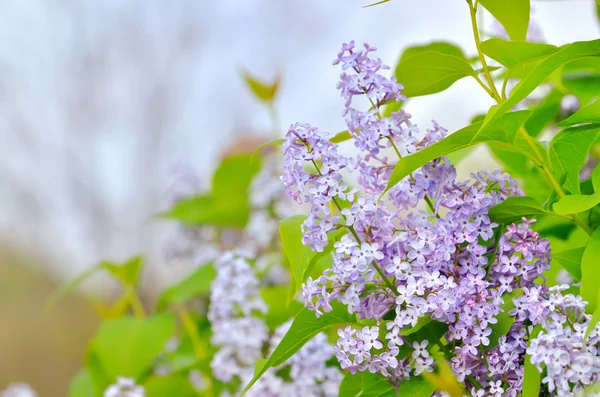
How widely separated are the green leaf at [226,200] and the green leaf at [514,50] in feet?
1.93

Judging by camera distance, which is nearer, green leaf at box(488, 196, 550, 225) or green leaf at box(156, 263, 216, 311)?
green leaf at box(488, 196, 550, 225)

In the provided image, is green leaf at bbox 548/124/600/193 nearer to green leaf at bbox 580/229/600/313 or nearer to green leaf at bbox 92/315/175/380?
green leaf at bbox 580/229/600/313

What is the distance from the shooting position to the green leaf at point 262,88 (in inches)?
39.2

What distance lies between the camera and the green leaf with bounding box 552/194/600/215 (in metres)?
0.40

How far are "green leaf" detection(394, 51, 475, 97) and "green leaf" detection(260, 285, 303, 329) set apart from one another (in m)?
0.34

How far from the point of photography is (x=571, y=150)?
1.60 ft

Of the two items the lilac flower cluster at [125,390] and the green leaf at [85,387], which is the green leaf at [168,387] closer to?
the lilac flower cluster at [125,390]

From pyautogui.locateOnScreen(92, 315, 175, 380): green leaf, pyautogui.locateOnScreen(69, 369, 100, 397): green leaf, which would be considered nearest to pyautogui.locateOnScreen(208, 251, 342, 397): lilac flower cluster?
pyautogui.locateOnScreen(92, 315, 175, 380): green leaf

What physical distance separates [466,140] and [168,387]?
21.5 inches

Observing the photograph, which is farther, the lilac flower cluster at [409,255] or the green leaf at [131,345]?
the green leaf at [131,345]

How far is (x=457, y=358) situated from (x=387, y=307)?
0.05 m

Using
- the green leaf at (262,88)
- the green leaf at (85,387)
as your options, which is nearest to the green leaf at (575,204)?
the green leaf at (262,88)

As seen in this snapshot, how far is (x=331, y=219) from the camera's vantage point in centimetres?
44

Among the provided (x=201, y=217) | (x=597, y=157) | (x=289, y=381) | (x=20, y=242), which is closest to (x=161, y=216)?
(x=201, y=217)
